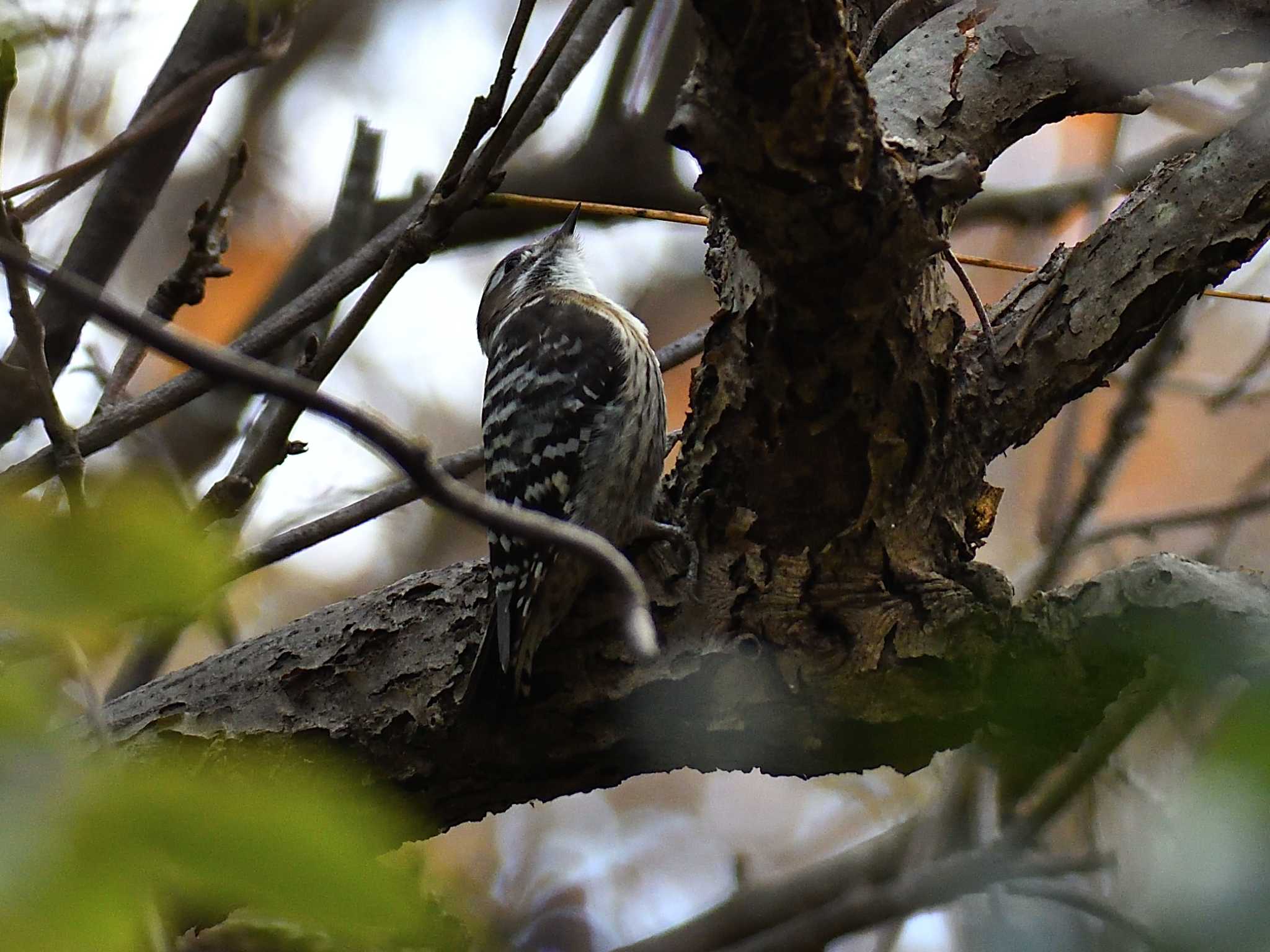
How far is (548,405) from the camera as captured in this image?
358cm

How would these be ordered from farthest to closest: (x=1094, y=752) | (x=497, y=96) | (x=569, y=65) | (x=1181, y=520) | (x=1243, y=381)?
(x=1243, y=381) → (x=1181, y=520) → (x=569, y=65) → (x=1094, y=752) → (x=497, y=96)

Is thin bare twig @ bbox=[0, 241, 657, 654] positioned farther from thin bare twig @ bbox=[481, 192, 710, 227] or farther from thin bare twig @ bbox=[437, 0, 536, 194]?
thin bare twig @ bbox=[481, 192, 710, 227]

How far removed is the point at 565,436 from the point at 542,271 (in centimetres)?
137

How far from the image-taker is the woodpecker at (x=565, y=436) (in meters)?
2.80

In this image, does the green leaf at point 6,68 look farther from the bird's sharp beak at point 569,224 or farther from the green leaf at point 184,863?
the bird's sharp beak at point 569,224

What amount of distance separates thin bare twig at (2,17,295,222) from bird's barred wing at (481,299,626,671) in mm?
1225

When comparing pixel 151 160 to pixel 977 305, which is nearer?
pixel 977 305

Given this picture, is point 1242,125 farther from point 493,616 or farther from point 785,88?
point 493,616

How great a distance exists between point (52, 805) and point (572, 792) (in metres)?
2.22

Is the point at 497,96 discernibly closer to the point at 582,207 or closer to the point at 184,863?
the point at 582,207

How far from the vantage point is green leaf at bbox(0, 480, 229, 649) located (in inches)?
26.1

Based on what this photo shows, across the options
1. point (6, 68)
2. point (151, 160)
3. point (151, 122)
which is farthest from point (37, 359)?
point (151, 160)

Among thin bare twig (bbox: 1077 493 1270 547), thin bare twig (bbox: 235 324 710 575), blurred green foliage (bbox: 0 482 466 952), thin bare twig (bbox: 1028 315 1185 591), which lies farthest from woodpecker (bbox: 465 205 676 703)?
blurred green foliage (bbox: 0 482 466 952)

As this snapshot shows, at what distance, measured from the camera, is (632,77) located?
4.62 meters
